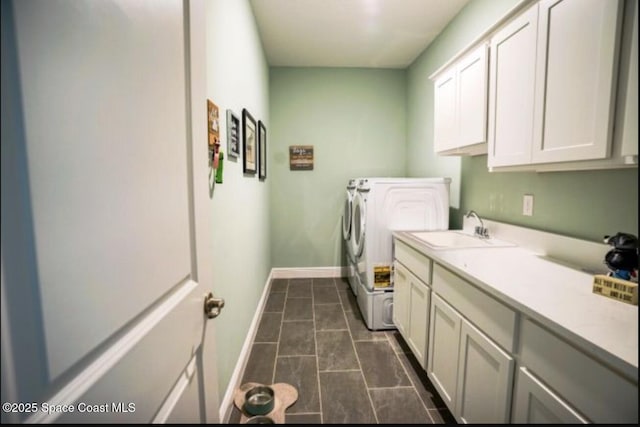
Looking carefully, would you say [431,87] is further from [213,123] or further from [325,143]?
[213,123]

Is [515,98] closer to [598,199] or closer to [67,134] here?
[598,199]

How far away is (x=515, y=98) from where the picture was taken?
1.50 meters

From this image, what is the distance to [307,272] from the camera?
3943 millimetres

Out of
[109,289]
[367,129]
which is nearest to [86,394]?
[109,289]

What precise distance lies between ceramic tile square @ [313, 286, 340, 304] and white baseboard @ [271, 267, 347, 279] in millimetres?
390

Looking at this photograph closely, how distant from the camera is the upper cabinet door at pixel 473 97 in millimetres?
1755

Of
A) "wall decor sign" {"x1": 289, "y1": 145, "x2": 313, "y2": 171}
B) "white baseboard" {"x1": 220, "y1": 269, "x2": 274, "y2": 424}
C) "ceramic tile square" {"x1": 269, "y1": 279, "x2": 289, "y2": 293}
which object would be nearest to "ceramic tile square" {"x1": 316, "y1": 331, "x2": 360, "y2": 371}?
"white baseboard" {"x1": 220, "y1": 269, "x2": 274, "y2": 424}

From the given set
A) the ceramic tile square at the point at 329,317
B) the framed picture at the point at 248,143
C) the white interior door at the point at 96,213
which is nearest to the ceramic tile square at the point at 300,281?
the ceramic tile square at the point at 329,317

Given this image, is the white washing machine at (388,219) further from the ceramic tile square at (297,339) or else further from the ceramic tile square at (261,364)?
the ceramic tile square at (261,364)

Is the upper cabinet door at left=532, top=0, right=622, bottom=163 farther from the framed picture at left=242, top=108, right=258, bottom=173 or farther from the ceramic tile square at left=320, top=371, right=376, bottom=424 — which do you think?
the framed picture at left=242, top=108, right=258, bottom=173

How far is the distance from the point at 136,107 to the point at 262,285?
2.67 metres

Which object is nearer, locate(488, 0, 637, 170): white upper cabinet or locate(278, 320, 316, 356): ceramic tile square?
locate(488, 0, 637, 170): white upper cabinet

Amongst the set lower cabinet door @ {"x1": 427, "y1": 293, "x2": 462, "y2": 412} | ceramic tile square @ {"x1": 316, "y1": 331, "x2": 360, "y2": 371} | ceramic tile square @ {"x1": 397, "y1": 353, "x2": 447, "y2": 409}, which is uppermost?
lower cabinet door @ {"x1": 427, "y1": 293, "x2": 462, "y2": 412}

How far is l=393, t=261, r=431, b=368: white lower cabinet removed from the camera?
1.83m
